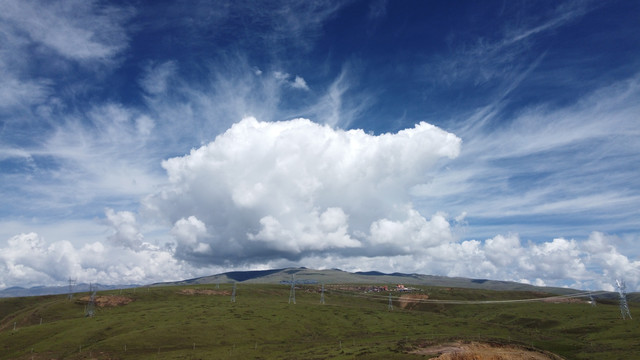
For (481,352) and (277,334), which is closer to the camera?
(481,352)

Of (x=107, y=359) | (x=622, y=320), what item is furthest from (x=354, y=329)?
(x=622, y=320)

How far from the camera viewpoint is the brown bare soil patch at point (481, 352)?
88312mm

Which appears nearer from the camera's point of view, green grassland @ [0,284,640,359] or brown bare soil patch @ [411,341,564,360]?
brown bare soil patch @ [411,341,564,360]

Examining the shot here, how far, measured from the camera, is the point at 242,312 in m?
192

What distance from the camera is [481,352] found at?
91188 mm

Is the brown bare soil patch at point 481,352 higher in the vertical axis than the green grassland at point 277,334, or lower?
higher

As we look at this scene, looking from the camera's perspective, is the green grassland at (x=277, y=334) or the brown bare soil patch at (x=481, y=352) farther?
the green grassland at (x=277, y=334)

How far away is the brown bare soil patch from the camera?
290ft

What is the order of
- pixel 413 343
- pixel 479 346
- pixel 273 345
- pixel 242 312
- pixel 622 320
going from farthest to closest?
pixel 242 312
pixel 622 320
pixel 273 345
pixel 413 343
pixel 479 346

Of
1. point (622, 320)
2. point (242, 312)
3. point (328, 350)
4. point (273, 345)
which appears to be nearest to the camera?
point (328, 350)

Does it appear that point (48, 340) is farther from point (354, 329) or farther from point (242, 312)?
point (354, 329)

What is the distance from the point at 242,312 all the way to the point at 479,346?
125m

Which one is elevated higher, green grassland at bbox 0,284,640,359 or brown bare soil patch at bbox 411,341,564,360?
brown bare soil patch at bbox 411,341,564,360

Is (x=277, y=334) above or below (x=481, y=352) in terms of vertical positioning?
below
